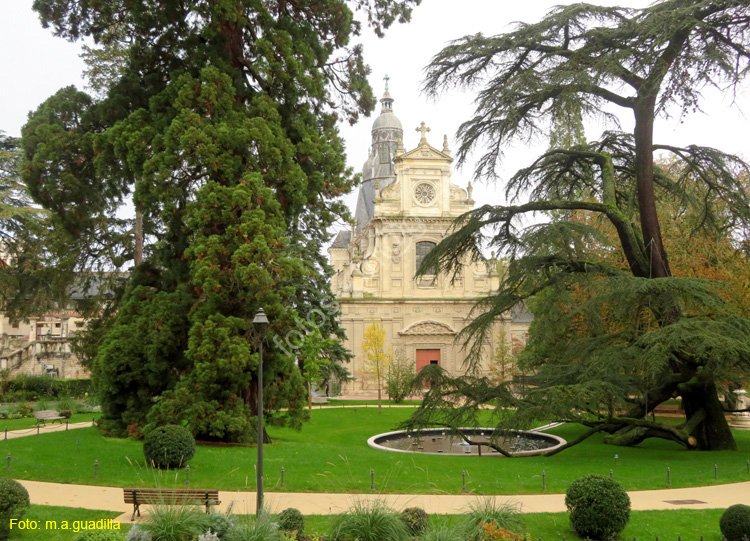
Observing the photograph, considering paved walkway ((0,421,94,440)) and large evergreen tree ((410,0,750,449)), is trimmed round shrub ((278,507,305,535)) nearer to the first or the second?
large evergreen tree ((410,0,750,449))

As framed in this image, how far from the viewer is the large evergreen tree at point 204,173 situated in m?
15.5

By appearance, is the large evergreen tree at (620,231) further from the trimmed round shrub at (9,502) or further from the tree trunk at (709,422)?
the trimmed round shrub at (9,502)

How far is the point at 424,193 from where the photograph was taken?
4059cm

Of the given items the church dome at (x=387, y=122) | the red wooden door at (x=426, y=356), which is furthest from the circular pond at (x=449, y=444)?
the church dome at (x=387, y=122)

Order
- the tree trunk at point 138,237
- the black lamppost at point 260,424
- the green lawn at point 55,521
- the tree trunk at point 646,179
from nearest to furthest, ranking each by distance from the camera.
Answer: the green lawn at point 55,521 < the black lamppost at point 260,424 < the tree trunk at point 646,179 < the tree trunk at point 138,237

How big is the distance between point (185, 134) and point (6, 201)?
53.9 ft

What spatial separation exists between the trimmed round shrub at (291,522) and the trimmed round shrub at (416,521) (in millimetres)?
1369

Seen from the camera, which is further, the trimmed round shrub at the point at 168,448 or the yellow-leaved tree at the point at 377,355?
the yellow-leaved tree at the point at 377,355

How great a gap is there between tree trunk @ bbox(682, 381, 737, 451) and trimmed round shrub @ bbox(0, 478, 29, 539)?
15.6 m

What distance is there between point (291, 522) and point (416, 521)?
1.65 meters

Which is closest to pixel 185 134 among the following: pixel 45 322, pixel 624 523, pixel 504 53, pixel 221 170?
pixel 221 170

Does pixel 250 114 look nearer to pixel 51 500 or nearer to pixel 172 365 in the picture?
pixel 172 365

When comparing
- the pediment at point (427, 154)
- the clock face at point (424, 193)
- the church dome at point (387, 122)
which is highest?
the church dome at point (387, 122)

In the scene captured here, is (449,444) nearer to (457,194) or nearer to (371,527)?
(371,527)
